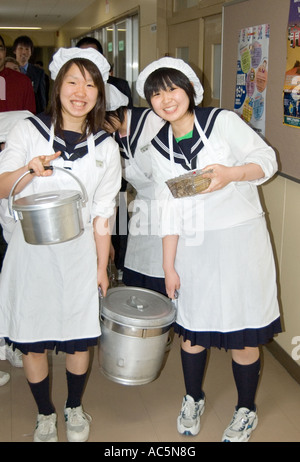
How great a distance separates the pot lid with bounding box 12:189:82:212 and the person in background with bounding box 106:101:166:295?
0.66 metres

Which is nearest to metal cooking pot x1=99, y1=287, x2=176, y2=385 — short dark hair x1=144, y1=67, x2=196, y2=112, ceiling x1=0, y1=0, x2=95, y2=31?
short dark hair x1=144, y1=67, x2=196, y2=112

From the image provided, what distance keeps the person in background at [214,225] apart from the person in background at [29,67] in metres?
3.74

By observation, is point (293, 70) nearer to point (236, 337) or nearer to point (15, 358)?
point (236, 337)

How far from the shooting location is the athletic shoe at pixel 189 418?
2.14 m

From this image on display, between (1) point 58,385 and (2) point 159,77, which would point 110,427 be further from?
(2) point 159,77

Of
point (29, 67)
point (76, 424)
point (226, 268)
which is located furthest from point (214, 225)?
point (29, 67)

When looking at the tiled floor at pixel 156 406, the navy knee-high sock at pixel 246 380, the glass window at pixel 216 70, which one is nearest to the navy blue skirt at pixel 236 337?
the navy knee-high sock at pixel 246 380

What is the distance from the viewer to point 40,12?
11.3 meters

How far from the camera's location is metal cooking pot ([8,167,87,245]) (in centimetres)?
164

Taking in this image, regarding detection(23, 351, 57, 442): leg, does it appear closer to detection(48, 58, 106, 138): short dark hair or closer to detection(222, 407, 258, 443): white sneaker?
detection(222, 407, 258, 443): white sneaker

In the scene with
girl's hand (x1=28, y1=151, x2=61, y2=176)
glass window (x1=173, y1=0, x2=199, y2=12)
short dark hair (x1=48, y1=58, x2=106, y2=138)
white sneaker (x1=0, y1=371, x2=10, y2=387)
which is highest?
glass window (x1=173, y1=0, x2=199, y2=12)

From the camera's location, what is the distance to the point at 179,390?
2502 mm

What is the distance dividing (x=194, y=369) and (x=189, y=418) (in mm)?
207

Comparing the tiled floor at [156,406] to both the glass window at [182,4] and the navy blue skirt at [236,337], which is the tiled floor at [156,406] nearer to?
the navy blue skirt at [236,337]
